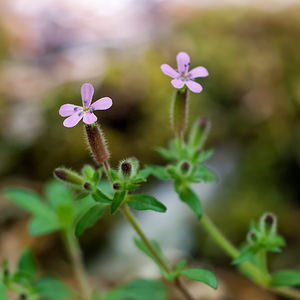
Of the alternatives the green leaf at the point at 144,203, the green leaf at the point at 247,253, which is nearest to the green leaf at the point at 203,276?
the green leaf at the point at 247,253

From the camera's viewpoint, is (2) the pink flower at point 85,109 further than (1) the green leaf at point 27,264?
No

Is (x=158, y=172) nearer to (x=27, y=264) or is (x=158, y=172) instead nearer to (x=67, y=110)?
(x=67, y=110)

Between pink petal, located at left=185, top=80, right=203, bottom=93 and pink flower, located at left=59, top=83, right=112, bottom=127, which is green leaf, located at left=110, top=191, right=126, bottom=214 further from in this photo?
pink petal, located at left=185, top=80, right=203, bottom=93

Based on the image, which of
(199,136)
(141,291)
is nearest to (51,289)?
(141,291)

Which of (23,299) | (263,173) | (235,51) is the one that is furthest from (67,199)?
(235,51)

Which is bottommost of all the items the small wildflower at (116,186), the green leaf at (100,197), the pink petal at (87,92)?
the green leaf at (100,197)

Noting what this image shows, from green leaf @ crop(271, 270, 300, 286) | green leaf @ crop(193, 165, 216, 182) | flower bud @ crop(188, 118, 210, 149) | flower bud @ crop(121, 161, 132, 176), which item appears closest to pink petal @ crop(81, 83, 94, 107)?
flower bud @ crop(121, 161, 132, 176)

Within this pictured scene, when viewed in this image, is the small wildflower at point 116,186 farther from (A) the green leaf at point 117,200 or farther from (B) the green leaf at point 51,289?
(B) the green leaf at point 51,289
